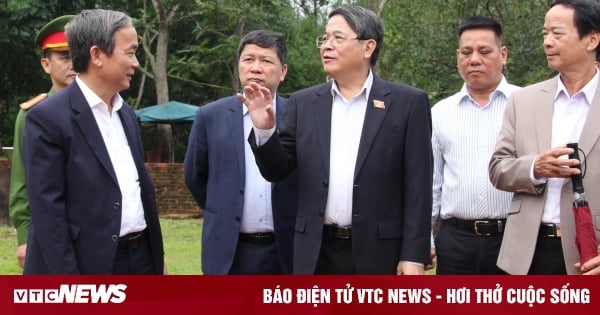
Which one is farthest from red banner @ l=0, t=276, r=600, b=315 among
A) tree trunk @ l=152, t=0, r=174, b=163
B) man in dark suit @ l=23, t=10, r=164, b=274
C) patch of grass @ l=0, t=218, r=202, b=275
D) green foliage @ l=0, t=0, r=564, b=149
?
tree trunk @ l=152, t=0, r=174, b=163

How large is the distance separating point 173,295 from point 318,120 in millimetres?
1153

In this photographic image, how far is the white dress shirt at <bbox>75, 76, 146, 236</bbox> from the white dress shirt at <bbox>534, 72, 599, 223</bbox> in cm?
186

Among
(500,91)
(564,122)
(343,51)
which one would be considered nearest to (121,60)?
(343,51)

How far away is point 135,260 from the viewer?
3.79 m

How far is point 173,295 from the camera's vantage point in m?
3.54

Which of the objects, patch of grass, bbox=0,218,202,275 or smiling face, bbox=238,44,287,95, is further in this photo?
patch of grass, bbox=0,218,202,275

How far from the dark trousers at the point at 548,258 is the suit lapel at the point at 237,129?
159 cm

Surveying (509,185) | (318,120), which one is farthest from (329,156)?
(509,185)

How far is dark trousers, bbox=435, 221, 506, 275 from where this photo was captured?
4.51 meters

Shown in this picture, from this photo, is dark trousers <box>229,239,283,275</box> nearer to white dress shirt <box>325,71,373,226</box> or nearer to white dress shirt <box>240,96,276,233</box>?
white dress shirt <box>240,96,276,233</box>

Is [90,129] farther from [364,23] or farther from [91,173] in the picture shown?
Result: [364,23]

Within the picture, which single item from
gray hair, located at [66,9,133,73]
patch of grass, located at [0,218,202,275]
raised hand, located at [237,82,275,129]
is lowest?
patch of grass, located at [0,218,202,275]

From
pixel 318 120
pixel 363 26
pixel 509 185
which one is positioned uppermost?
pixel 363 26

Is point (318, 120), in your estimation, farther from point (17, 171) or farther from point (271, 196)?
point (17, 171)
